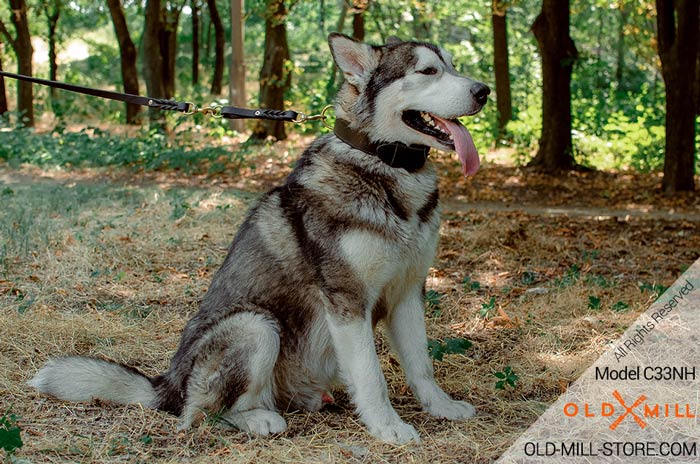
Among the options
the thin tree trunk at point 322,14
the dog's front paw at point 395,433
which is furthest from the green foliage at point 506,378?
the thin tree trunk at point 322,14

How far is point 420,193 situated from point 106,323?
2.68 m

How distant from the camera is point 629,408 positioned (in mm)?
3957

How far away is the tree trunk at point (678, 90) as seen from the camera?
447 inches

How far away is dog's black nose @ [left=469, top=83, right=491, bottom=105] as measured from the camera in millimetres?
3670

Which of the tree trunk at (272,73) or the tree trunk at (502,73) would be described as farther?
the tree trunk at (502,73)

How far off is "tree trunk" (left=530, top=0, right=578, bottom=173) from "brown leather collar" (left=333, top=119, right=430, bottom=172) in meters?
10.5

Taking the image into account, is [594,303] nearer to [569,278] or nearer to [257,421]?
[569,278]

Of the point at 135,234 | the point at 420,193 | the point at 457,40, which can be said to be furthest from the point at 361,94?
the point at 457,40

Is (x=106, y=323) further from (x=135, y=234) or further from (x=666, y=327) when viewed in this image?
(x=666, y=327)

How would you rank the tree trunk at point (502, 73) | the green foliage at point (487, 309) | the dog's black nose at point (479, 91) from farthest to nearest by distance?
the tree trunk at point (502, 73) → the green foliage at point (487, 309) → the dog's black nose at point (479, 91)

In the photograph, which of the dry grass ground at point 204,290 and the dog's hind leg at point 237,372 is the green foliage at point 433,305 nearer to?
the dry grass ground at point 204,290

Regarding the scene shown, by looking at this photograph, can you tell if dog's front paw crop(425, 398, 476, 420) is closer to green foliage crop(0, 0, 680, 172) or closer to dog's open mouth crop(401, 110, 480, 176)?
dog's open mouth crop(401, 110, 480, 176)

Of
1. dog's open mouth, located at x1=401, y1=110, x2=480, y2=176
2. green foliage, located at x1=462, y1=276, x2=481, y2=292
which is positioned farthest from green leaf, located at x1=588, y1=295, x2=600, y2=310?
dog's open mouth, located at x1=401, y1=110, x2=480, y2=176

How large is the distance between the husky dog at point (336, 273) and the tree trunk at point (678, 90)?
8.71 meters
